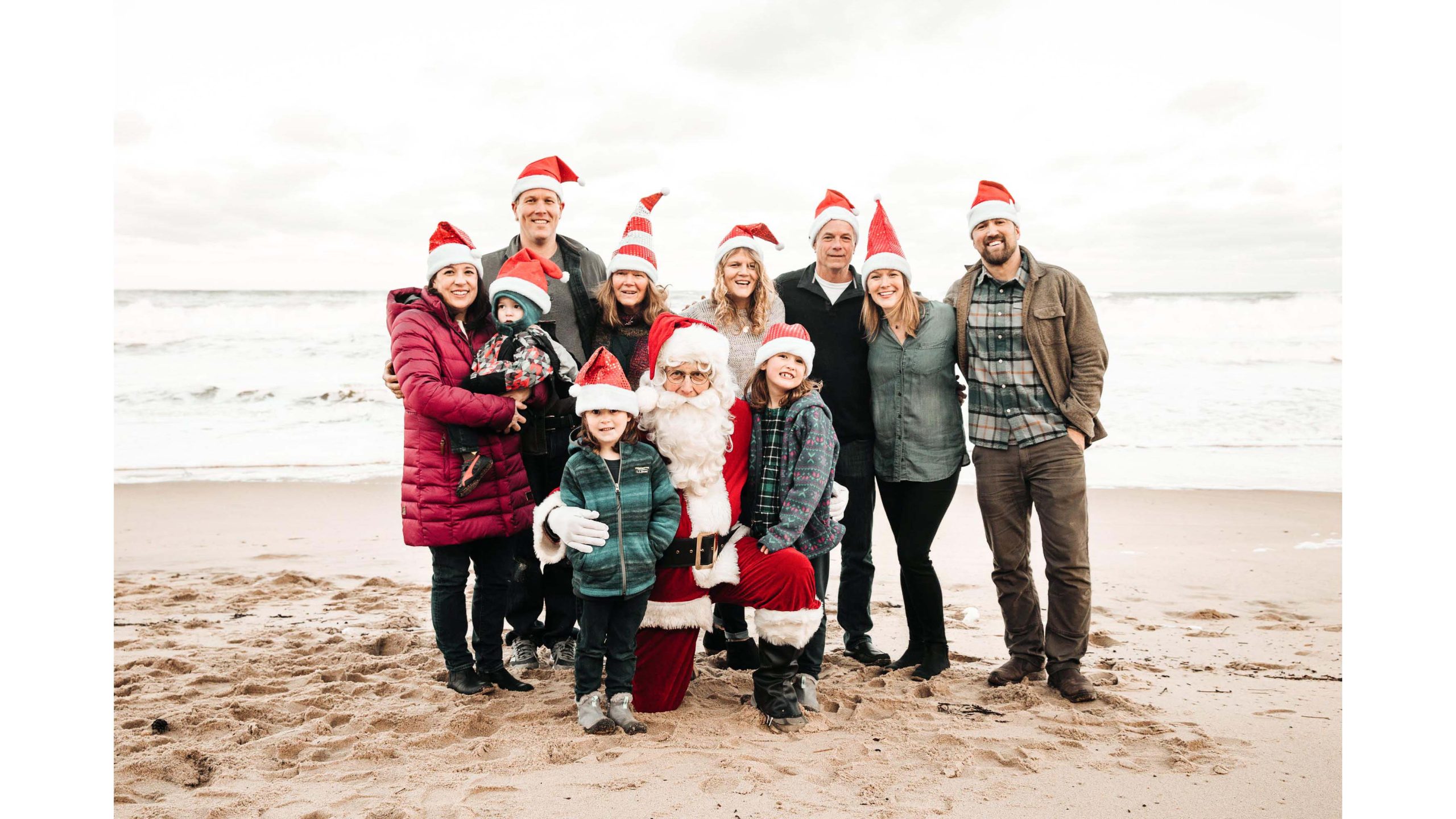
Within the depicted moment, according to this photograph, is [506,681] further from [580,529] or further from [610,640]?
[580,529]

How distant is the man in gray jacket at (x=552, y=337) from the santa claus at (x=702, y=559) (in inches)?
23.4

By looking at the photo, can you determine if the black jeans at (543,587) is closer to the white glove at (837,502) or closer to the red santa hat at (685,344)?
the red santa hat at (685,344)

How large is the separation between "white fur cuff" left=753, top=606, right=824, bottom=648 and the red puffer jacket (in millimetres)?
1055

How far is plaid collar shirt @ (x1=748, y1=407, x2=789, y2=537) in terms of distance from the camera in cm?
339

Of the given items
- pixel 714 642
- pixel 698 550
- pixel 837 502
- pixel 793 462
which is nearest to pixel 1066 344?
pixel 837 502

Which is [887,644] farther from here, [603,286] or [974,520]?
[974,520]

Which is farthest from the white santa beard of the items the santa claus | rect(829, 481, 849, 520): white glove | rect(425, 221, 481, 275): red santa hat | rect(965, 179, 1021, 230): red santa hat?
rect(965, 179, 1021, 230): red santa hat

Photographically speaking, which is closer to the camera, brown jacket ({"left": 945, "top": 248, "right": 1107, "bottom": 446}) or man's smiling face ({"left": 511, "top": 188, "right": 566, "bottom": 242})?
brown jacket ({"left": 945, "top": 248, "right": 1107, "bottom": 446})

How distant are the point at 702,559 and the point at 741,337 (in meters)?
1.06

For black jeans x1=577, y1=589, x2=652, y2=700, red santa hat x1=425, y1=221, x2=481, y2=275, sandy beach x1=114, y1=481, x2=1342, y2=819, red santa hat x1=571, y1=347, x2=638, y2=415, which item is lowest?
sandy beach x1=114, y1=481, x2=1342, y2=819

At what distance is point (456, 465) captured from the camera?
347cm

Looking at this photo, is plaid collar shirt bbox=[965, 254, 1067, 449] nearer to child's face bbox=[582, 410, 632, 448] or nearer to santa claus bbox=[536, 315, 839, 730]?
santa claus bbox=[536, 315, 839, 730]

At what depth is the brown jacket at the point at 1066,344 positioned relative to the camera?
370 cm

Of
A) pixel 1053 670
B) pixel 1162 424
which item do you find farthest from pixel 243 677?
pixel 1162 424
